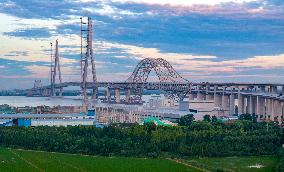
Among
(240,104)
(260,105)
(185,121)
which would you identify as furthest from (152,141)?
(240,104)

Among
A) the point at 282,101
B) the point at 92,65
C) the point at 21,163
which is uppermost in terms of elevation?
the point at 92,65

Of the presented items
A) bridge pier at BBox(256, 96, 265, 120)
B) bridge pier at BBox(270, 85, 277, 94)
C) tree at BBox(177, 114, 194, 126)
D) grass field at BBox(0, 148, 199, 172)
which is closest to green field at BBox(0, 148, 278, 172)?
grass field at BBox(0, 148, 199, 172)

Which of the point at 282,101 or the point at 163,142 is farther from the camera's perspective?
the point at 282,101

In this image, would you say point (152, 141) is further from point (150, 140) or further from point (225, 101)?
point (225, 101)

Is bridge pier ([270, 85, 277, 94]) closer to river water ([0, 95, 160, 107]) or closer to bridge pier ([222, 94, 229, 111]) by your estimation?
bridge pier ([222, 94, 229, 111])

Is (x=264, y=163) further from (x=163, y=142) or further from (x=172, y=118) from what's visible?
(x=172, y=118)

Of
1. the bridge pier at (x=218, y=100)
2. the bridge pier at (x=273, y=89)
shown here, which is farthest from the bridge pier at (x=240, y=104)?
the bridge pier at (x=218, y=100)

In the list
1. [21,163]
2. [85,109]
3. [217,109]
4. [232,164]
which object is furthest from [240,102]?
[21,163]

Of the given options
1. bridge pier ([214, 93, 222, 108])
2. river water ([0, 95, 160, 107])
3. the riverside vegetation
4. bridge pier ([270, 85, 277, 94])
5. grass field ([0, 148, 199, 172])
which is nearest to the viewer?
grass field ([0, 148, 199, 172])
